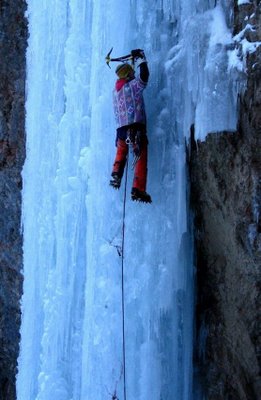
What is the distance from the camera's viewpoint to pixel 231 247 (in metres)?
3.82

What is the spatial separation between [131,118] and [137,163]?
30cm

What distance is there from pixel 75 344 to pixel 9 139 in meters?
2.61

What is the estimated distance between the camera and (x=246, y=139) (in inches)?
141

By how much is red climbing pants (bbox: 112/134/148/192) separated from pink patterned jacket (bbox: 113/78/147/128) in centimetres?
13

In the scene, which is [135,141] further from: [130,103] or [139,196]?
[139,196]

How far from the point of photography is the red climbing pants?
397 cm

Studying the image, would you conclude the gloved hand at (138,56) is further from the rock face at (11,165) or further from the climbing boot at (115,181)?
the rock face at (11,165)

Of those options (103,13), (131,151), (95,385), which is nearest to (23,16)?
(103,13)

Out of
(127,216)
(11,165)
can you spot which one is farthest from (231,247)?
(11,165)

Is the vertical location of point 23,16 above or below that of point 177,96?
above

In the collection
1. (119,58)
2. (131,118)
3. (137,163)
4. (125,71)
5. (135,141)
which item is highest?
(119,58)

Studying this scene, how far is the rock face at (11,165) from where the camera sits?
Answer: 629cm

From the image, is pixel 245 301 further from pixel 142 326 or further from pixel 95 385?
pixel 95 385

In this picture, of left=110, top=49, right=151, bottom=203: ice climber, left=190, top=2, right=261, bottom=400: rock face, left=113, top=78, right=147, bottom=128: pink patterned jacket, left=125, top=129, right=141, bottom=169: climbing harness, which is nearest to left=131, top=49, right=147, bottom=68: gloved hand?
left=110, top=49, right=151, bottom=203: ice climber
